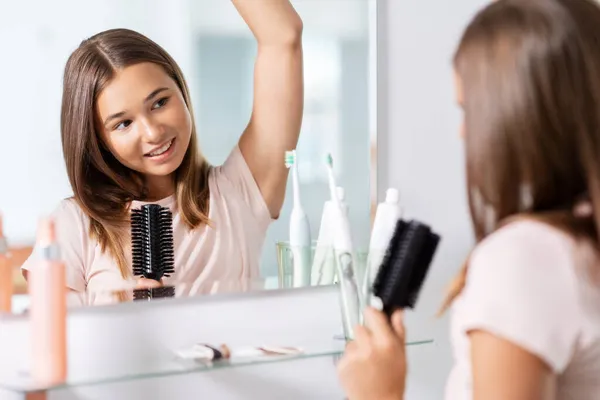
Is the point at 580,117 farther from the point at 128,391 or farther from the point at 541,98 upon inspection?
the point at 128,391

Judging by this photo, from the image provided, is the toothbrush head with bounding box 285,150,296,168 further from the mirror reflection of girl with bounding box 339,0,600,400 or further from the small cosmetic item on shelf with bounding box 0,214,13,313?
Result: the mirror reflection of girl with bounding box 339,0,600,400

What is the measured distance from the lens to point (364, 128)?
132 centimetres

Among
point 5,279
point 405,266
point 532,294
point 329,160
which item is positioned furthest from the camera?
point 329,160

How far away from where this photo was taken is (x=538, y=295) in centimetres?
68

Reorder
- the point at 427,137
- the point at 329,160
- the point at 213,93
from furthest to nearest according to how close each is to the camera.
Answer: the point at 427,137 < the point at 329,160 < the point at 213,93

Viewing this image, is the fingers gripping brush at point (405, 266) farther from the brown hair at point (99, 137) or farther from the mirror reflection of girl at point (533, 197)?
the brown hair at point (99, 137)

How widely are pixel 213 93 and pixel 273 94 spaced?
94 mm

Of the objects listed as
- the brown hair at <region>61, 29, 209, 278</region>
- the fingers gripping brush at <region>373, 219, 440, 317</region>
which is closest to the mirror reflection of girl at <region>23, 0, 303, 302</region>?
the brown hair at <region>61, 29, 209, 278</region>

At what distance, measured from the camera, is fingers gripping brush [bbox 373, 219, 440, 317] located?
2.99ft

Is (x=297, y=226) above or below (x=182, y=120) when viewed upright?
below

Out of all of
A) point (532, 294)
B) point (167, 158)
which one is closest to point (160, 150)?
point (167, 158)

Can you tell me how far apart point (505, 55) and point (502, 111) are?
0.05 meters

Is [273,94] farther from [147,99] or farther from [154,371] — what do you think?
[154,371]

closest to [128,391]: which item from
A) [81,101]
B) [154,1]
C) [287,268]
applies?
[287,268]
